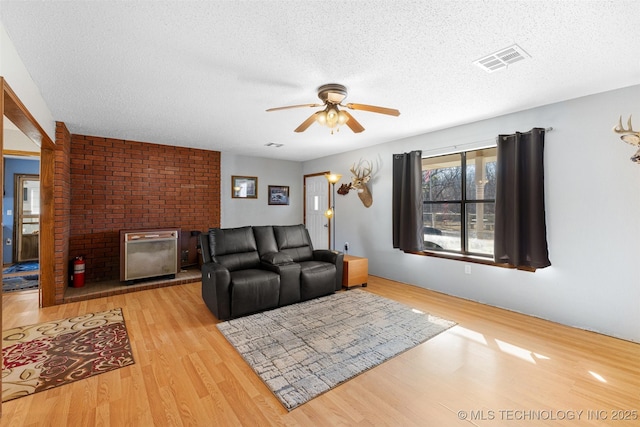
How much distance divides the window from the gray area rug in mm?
1377

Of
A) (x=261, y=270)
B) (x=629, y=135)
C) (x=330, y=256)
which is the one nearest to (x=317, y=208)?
(x=330, y=256)

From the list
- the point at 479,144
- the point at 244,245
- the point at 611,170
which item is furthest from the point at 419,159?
the point at 244,245

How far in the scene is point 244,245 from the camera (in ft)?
13.2

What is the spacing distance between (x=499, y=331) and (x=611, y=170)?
198 centimetres

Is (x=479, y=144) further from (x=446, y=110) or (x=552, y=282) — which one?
(x=552, y=282)

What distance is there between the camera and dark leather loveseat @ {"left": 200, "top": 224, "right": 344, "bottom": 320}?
10.7 ft

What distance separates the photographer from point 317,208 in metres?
6.72

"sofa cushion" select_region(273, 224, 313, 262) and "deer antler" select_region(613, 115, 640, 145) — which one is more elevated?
"deer antler" select_region(613, 115, 640, 145)

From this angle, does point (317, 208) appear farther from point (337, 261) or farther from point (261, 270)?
point (261, 270)

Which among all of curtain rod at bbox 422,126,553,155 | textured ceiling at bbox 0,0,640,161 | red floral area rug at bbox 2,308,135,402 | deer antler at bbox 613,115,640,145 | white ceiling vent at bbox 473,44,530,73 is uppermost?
textured ceiling at bbox 0,0,640,161

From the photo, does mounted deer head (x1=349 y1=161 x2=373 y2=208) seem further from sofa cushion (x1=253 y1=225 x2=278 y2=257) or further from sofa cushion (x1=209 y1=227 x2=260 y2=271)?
sofa cushion (x1=209 y1=227 x2=260 y2=271)

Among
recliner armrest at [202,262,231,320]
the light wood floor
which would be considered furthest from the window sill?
recliner armrest at [202,262,231,320]

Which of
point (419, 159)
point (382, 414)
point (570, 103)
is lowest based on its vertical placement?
point (382, 414)

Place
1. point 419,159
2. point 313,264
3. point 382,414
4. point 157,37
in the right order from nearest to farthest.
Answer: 1. point 382,414
2. point 157,37
3. point 313,264
4. point 419,159
